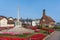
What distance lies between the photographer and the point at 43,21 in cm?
10925

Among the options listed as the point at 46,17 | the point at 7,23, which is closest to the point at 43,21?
the point at 46,17

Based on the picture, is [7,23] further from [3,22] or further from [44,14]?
[44,14]

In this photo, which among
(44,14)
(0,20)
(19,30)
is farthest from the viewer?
(44,14)

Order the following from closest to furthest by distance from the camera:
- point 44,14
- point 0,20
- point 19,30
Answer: point 19,30 → point 0,20 → point 44,14

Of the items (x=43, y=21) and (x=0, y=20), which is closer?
(x=0, y=20)

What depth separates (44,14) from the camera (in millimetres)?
107625

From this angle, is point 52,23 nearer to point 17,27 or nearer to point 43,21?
point 43,21

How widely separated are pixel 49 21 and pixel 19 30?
2702 inches

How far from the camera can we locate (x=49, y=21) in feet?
362

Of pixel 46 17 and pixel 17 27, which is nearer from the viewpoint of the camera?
pixel 17 27

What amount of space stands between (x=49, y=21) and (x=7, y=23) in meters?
22.1

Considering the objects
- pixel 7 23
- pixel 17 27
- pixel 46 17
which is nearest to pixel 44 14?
pixel 46 17

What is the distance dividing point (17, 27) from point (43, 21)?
65262mm

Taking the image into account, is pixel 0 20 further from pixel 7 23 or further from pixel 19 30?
pixel 19 30
